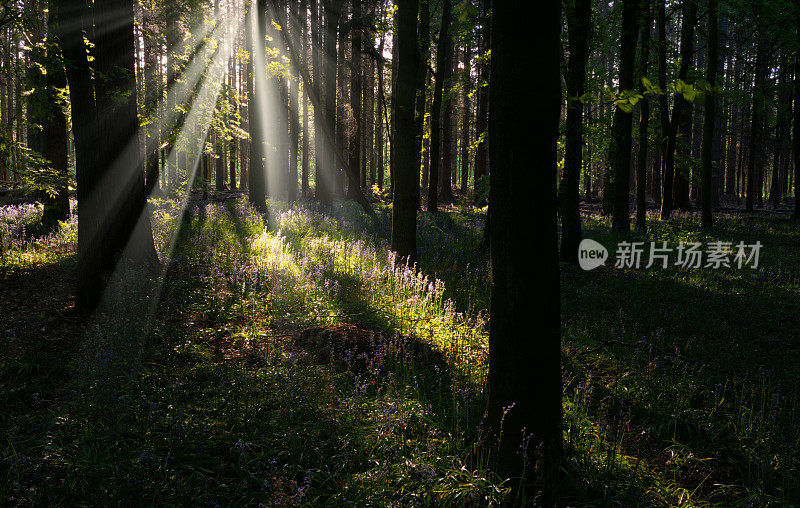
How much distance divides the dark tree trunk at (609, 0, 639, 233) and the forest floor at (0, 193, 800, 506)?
16.5 ft

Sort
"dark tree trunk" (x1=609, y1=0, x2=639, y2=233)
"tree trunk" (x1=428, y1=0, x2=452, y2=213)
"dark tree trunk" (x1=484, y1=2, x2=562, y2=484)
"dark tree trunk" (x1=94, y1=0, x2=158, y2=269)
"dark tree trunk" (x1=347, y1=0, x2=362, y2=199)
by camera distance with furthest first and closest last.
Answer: "dark tree trunk" (x1=347, y1=0, x2=362, y2=199), "tree trunk" (x1=428, y1=0, x2=452, y2=213), "dark tree trunk" (x1=609, y1=0, x2=639, y2=233), "dark tree trunk" (x1=94, y1=0, x2=158, y2=269), "dark tree trunk" (x1=484, y1=2, x2=562, y2=484)

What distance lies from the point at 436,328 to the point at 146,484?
3.73 metres

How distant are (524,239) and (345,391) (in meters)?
2.30

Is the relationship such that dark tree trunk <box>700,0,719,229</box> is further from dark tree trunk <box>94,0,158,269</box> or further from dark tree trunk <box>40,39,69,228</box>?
dark tree trunk <box>40,39,69,228</box>

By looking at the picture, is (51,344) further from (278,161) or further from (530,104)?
(278,161)

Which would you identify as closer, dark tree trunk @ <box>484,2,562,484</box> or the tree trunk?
dark tree trunk @ <box>484,2,562,484</box>

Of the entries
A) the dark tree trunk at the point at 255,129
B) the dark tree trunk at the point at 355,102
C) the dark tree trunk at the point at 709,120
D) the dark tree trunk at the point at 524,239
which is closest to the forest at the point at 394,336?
the dark tree trunk at the point at 524,239

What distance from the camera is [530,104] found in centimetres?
263

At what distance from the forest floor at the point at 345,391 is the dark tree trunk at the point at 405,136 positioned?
0.78 m

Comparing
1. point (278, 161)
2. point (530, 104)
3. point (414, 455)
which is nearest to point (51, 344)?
point (414, 455)

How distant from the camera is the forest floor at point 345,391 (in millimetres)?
2832

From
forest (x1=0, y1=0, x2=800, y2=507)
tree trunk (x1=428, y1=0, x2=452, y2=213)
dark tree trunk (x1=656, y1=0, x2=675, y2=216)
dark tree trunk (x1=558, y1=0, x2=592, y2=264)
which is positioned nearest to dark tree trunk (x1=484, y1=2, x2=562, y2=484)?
forest (x1=0, y1=0, x2=800, y2=507)

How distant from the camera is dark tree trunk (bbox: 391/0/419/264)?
8164 millimetres

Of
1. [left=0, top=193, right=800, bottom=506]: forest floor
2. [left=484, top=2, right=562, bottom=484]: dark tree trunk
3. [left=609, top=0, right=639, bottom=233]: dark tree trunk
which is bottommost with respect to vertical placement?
[left=0, top=193, right=800, bottom=506]: forest floor
